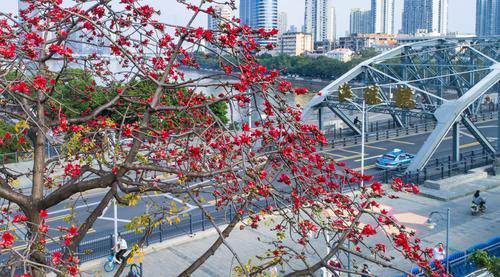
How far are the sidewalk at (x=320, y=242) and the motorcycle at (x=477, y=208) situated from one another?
21 cm

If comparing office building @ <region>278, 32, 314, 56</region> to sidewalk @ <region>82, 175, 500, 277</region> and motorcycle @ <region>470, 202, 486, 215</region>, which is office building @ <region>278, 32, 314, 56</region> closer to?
sidewalk @ <region>82, 175, 500, 277</region>

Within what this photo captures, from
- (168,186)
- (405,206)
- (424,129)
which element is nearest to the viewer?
(168,186)

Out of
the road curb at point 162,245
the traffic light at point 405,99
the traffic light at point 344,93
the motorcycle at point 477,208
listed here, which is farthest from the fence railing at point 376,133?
the road curb at point 162,245

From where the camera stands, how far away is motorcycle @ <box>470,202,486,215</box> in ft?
70.9

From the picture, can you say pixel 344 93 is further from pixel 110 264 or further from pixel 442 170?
pixel 110 264

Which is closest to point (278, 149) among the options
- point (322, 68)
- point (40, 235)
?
point (40, 235)

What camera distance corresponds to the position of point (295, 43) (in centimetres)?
17962

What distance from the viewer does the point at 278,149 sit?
6059mm

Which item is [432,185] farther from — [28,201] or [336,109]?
Answer: [28,201]

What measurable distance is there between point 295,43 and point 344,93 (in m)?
147

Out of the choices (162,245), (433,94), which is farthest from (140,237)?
(433,94)

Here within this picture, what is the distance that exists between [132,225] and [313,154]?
223cm

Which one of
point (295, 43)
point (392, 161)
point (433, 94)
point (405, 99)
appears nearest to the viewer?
point (392, 161)

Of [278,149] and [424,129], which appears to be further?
[424,129]
